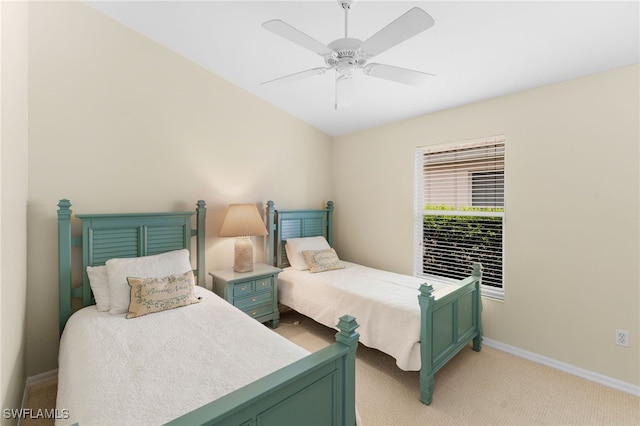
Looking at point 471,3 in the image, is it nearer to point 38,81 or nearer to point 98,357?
point 98,357

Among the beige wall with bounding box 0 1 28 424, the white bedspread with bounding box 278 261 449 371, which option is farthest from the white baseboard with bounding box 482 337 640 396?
the beige wall with bounding box 0 1 28 424

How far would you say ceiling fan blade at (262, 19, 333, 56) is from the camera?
57.4 inches

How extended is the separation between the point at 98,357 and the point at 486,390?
255 cm

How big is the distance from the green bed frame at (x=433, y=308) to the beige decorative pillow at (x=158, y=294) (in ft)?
4.42

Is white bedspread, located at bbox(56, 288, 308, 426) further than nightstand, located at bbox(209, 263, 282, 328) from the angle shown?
No

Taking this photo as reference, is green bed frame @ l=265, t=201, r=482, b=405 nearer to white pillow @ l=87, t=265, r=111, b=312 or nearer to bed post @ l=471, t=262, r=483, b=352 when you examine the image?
bed post @ l=471, t=262, r=483, b=352

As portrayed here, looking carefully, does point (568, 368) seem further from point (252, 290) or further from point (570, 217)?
point (252, 290)

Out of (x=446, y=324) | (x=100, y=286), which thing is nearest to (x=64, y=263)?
(x=100, y=286)

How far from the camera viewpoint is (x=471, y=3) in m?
1.79

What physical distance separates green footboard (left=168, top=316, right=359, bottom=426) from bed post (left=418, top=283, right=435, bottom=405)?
93 cm

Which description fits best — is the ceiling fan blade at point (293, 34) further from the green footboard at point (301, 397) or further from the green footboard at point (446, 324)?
the green footboard at point (446, 324)

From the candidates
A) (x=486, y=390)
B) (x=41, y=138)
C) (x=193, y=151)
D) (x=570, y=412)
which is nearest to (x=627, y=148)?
(x=570, y=412)

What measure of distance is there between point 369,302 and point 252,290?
1.21 m

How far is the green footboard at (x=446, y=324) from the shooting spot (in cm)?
212
